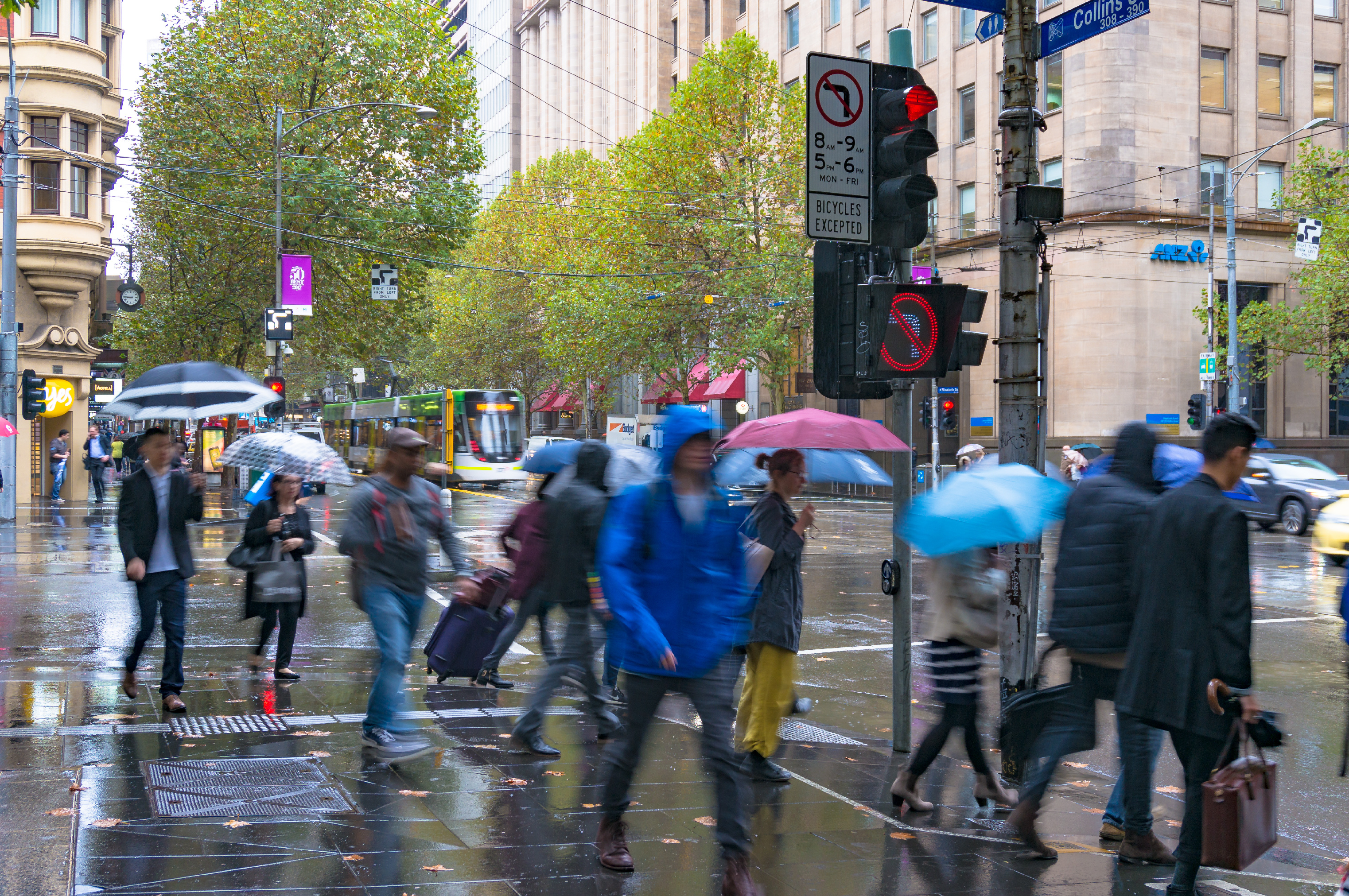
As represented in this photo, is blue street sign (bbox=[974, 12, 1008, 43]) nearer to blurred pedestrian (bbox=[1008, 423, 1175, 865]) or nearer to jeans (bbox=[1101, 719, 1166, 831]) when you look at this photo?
blurred pedestrian (bbox=[1008, 423, 1175, 865])

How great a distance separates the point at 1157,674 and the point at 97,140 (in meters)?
32.9

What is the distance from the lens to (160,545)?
26.5 feet

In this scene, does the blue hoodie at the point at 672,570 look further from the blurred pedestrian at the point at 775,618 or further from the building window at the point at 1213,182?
the building window at the point at 1213,182

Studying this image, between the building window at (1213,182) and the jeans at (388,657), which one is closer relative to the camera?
the jeans at (388,657)

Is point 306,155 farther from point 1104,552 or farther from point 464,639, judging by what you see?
point 1104,552

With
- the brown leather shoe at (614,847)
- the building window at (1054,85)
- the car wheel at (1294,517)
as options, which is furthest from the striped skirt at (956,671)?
the building window at (1054,85)

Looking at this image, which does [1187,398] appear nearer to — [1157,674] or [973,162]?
[973,162]

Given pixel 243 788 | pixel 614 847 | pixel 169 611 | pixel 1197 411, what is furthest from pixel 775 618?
pixel 1197 411

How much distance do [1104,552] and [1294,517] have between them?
23.0 meters

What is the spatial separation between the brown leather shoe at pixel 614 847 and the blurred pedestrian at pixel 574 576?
1.95 m

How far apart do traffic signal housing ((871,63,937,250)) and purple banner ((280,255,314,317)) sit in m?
23.8

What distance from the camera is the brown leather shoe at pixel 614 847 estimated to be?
16.0 ft

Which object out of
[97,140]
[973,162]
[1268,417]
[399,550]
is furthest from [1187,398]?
[399,550]

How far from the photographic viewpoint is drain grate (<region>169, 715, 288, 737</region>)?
24.1 feet
